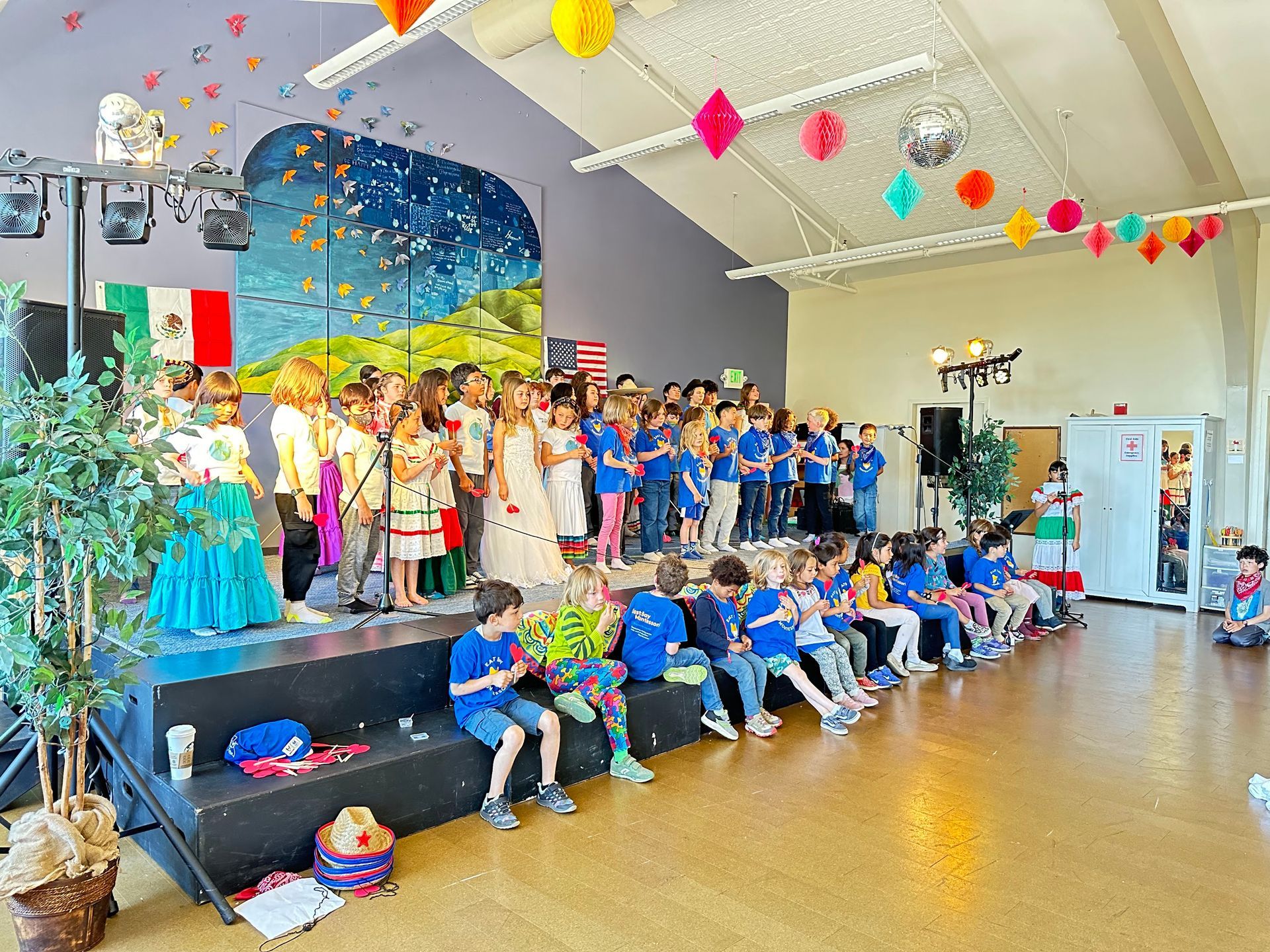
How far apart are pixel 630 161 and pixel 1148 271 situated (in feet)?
19.2

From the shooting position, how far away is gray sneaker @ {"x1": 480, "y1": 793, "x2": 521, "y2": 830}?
350cm

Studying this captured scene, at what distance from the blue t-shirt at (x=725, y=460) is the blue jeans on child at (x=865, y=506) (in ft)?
8.10

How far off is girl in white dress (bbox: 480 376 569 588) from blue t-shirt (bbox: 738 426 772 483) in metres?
2.55

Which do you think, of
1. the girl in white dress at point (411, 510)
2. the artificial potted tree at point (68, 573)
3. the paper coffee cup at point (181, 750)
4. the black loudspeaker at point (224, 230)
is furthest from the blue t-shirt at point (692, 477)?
the artificial potted tree at point (68, 573)

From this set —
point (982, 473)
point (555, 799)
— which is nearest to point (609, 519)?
point (555, 799)

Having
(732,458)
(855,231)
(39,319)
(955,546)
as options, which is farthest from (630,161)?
(39,319)

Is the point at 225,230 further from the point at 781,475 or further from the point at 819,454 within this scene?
the point at 819,454

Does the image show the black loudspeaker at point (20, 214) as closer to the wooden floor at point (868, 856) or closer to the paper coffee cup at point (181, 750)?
the paper coffee cup at point (181, 750)

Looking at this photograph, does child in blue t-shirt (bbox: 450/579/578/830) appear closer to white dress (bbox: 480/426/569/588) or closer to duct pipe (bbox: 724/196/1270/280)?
white dress (bbox: 480/426/569/588)

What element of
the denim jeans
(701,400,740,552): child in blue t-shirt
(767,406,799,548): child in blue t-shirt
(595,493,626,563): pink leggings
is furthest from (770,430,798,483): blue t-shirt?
(595,493,626,563): pink leggings

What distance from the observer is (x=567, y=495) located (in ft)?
19.9

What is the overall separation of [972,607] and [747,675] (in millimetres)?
2933

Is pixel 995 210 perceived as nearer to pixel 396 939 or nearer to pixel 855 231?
pixel 855 231

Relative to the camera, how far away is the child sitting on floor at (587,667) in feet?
13.4
